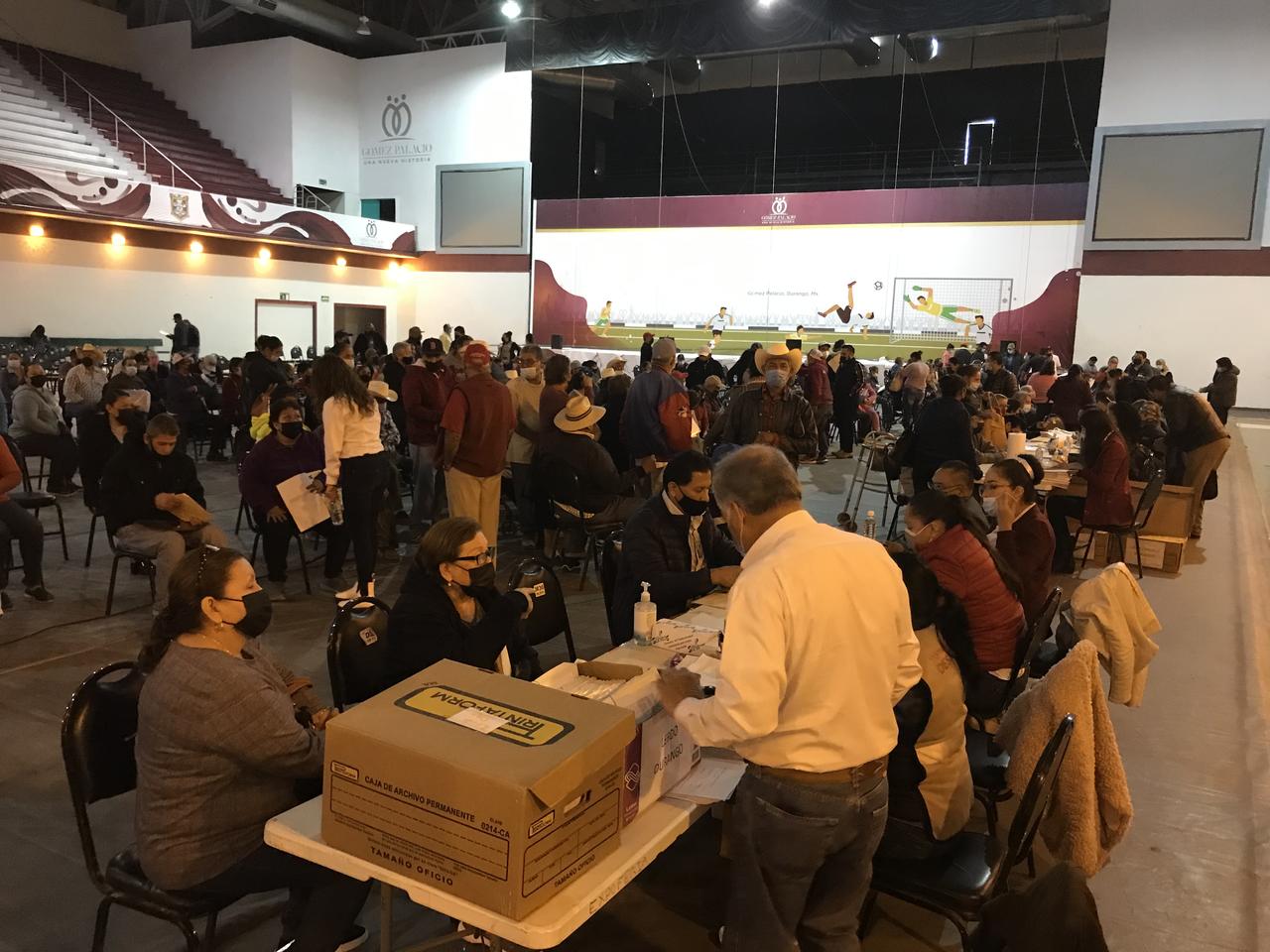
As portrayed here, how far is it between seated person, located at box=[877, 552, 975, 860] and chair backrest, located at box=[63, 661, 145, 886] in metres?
1.82

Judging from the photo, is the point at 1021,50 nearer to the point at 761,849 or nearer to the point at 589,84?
the point at 589,84

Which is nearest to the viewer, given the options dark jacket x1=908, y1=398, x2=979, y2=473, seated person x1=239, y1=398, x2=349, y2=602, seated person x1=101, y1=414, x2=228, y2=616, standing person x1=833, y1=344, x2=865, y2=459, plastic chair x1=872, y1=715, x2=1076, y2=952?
plastic chair x1=872, y1=715, x2=1076, y2=952

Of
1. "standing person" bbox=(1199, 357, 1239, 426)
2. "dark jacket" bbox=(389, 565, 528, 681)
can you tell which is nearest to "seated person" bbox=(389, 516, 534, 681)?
"dark jacket" bbox=(389, 565, 528, 681)

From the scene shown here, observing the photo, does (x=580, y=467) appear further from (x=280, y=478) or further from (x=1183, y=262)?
(x=1183, y=262)

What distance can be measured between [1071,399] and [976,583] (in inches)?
312

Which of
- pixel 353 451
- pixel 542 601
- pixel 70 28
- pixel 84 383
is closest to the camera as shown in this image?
pixel 542 601

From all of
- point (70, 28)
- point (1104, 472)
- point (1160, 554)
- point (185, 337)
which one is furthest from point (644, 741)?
point (70, 28)

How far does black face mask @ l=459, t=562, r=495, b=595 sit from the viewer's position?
2.77 m

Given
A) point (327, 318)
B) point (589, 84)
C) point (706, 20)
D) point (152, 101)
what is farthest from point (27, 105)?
point (706, 20)

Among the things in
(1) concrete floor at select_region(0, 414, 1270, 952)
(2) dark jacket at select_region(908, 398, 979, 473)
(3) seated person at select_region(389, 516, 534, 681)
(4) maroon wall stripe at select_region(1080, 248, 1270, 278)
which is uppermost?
(4) maroon wall stripe at select_region(1080, 248, 1270, 278)

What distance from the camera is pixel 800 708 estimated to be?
1.80 meters

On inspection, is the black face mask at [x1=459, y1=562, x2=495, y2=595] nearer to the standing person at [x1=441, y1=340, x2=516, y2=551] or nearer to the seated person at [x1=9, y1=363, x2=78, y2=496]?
the standing person at [x1=441, y1=340, x2=516, y2=551]

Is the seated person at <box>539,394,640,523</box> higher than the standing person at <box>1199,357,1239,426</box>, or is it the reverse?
the standing person at <box>1199,357,1239,426</box>

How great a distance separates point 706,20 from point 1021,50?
6.54 metres
